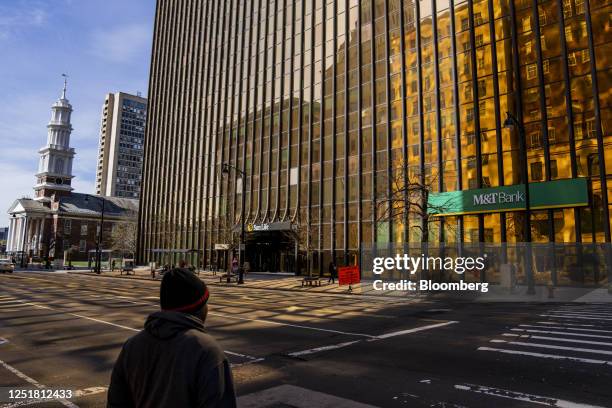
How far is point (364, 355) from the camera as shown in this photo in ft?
28.8

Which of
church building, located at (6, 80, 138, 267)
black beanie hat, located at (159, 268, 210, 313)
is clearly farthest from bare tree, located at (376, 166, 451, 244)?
church building, located at (6, 80, 138, 267)

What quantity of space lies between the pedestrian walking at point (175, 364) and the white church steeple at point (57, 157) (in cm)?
13299

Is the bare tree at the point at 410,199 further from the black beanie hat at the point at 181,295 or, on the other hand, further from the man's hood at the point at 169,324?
the man's hood at the point at 169,324

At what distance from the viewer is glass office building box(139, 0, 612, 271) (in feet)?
93.8

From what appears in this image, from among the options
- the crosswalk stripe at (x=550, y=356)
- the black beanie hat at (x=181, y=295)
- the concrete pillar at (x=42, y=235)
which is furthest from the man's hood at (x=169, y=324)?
the concrete pillar at (x=42, y=235)

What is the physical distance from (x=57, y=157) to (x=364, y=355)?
442ft

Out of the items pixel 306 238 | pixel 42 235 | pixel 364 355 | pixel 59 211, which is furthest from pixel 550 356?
pixel 42 235

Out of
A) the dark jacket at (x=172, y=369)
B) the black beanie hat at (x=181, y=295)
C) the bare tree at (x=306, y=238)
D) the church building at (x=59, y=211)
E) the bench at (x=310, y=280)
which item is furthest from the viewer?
the church building at (x=59, y=211)

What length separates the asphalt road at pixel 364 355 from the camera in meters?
6.21

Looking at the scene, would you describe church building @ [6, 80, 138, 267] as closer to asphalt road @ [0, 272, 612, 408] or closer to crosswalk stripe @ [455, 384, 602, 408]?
asphalt road @ [0, 272, 612, 408]

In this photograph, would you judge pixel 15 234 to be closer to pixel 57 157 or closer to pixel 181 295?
pixel 57 157

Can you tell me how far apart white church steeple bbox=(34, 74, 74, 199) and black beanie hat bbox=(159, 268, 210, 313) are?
436 ft

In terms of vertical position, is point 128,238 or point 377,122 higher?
point 377,122

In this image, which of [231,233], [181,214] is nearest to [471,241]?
[231,233]
